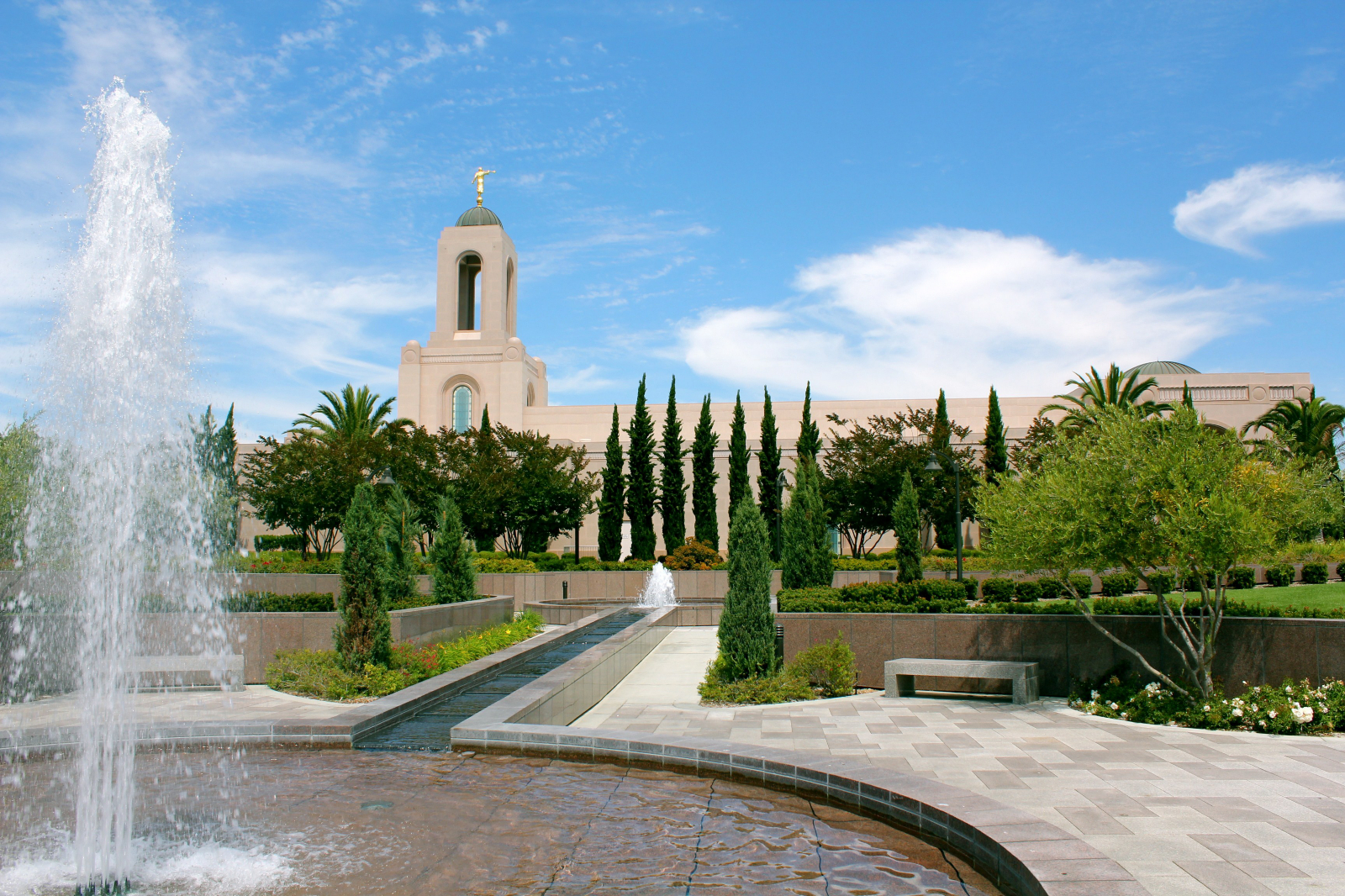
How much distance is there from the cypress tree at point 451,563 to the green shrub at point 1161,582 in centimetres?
1344

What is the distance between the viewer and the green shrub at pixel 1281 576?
74.4 ft

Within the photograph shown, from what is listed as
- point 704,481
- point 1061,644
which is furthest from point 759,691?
point 704,481

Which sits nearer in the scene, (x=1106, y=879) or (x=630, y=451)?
(x=1106, y=879)

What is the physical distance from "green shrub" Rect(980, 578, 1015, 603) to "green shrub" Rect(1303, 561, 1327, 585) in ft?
28.3

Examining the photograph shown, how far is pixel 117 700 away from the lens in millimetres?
6535

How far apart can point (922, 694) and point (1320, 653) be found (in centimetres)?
427

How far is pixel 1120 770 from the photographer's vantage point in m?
7.25

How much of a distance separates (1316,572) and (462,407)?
39.7m

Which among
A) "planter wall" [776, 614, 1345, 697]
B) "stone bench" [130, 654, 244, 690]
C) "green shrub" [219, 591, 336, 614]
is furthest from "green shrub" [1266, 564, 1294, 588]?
"stone bench" [130, 654, 244, 690]

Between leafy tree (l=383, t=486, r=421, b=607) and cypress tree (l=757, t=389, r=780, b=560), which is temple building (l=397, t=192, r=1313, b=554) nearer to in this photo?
cypress tree (l=757, t=389, r=780, b=560)

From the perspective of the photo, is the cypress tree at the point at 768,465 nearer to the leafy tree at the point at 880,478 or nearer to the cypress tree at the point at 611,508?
the leafy tree at the point at 880,478

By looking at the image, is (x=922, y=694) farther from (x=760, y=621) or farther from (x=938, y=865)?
(x=938, y=865)

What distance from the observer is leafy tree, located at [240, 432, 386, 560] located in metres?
32.0

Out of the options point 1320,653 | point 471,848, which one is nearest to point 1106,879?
point 471,848
